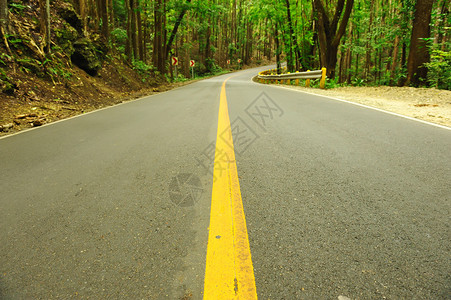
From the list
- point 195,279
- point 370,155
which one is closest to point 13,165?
point 195,279

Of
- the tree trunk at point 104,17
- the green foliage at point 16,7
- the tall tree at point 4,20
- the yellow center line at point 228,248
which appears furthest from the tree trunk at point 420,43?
the tree trunk at point 104,17

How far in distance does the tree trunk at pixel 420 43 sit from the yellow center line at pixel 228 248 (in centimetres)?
1061

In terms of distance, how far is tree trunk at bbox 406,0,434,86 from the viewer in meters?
9.11

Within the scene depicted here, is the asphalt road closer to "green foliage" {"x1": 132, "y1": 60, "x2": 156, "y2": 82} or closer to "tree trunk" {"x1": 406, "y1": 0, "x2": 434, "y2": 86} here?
"tree trunk" {"x1": 406, "y1": 0, "x2": 434, "y2": 86}

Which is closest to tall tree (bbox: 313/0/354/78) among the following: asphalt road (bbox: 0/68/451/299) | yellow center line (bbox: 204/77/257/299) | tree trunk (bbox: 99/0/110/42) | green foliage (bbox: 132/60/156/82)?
green foliage (bbox: 132/60/156/82)

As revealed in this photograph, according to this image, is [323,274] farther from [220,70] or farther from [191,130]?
[220,70]

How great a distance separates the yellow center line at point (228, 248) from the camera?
3.84 ft

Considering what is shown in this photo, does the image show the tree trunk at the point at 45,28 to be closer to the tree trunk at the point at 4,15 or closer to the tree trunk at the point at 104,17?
the tree trunk at the point at 4,15

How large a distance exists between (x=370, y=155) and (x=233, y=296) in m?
2.52

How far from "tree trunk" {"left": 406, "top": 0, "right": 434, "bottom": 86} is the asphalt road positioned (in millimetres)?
7657

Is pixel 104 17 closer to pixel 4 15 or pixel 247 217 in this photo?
pixel 4 15

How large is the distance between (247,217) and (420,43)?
11262mm

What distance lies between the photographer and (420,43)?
30.1 feet

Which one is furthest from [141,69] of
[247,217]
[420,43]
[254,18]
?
[247,217]
